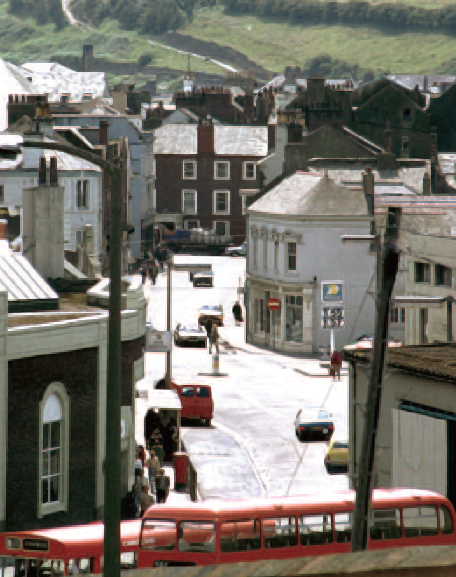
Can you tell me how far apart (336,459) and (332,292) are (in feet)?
76.0

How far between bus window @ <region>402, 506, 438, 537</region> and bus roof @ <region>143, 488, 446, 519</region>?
0.62ft

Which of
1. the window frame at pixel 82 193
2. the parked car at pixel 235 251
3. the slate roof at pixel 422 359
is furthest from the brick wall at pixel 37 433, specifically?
the parked car at pixel 235 251

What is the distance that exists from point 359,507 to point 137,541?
660cm

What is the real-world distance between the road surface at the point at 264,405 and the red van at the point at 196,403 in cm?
58

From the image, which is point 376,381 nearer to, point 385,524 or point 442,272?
point 385,524

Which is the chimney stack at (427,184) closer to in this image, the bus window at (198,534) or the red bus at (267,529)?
the red bus at (267,529)

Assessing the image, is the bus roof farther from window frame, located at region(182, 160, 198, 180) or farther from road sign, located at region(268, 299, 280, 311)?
window frame, located at region(182, 160, 198, 180)

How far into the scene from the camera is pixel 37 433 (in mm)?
23031

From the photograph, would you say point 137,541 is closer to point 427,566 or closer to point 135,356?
point 135,356

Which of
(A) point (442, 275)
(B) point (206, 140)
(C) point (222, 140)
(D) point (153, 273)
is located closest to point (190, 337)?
(A) point (442, 275)

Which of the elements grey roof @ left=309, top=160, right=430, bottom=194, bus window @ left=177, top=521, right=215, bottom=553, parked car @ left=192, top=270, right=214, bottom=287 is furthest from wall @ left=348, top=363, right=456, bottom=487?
parked car @ left=192, top=270, right=214, bottom=287

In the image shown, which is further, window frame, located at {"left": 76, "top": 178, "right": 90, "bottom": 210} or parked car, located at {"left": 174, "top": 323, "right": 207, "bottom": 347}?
window frame, located at {"left": 76, "top": 178, "right": 90, "bottom": 210}

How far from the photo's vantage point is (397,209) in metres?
16.9

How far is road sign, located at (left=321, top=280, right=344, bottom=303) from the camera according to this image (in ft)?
193
